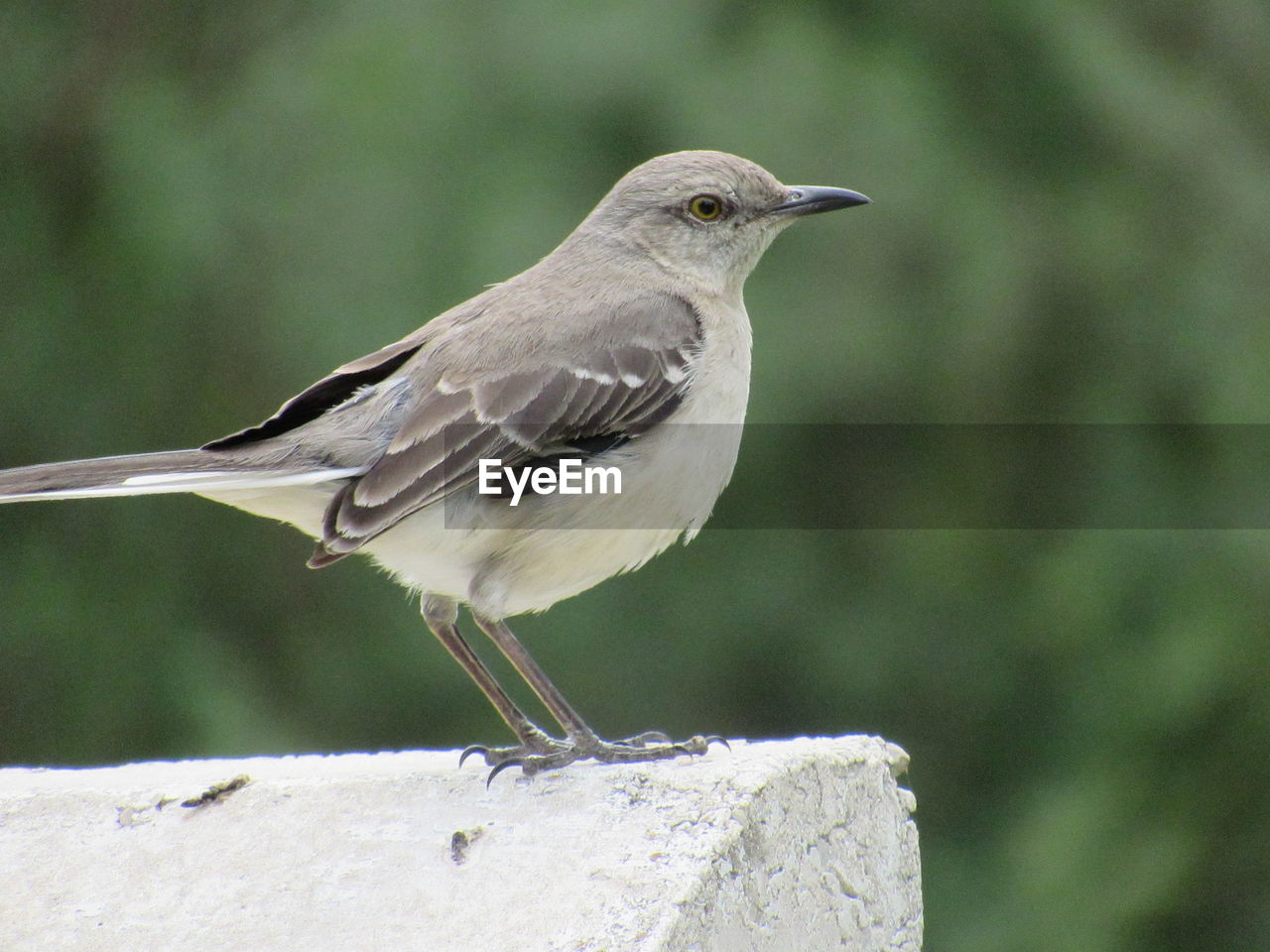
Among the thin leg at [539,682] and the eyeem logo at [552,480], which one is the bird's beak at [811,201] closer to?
the eyeem logo at [552,480]

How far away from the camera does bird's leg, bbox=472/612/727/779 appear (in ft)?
9.34

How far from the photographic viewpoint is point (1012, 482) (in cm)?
518

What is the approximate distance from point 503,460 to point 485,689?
585 millimetres

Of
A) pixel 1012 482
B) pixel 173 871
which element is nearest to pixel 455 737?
pixel 1012 482

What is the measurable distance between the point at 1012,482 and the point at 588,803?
3.04 m

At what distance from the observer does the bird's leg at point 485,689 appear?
2.97m

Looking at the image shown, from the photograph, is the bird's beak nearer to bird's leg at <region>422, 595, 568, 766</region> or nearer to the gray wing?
the gray wing

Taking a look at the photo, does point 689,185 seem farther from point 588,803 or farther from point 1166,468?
point 1166,468

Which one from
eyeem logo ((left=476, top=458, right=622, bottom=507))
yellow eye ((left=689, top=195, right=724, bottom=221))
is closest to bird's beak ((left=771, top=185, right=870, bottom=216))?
yellow eye ((left=689, top=195, right=724, bottom=221))

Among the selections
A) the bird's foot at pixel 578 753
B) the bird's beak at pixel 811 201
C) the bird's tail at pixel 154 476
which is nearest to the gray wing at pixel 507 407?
the bird's tail at pixel 154 476

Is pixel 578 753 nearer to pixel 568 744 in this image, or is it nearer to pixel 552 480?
pixel 568 744

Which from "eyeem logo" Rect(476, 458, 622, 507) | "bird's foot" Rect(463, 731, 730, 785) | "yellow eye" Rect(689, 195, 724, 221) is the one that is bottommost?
"bird's foot" Rect(463, 731, 730, 785)

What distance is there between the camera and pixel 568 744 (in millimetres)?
3133

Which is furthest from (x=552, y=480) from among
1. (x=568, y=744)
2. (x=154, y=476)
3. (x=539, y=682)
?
(x=154, y=476)
